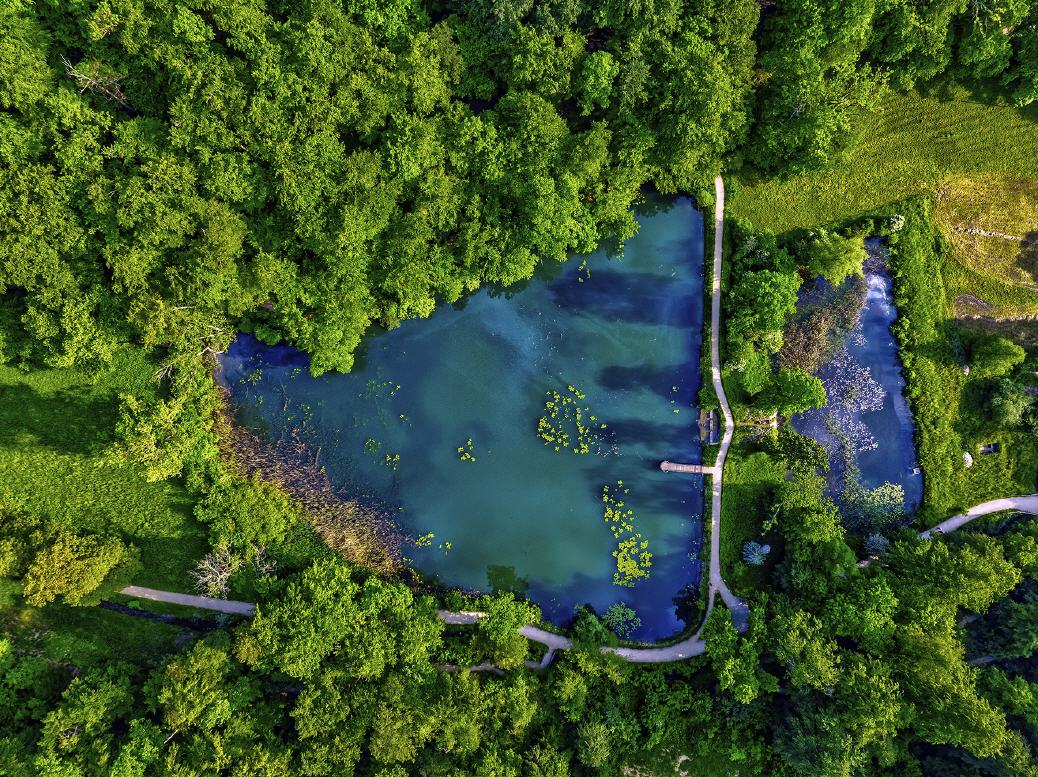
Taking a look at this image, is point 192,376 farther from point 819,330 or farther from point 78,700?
point 819,330

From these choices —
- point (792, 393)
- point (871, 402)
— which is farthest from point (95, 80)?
point (871, 402)

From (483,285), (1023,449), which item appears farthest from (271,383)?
(1023,449)

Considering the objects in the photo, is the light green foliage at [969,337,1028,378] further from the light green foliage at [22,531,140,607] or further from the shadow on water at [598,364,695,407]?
the light green foliage at [22,531,140,607]

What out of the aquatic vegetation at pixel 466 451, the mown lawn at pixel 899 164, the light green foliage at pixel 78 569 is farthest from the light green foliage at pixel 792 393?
the light green foliage at pixel 78 569

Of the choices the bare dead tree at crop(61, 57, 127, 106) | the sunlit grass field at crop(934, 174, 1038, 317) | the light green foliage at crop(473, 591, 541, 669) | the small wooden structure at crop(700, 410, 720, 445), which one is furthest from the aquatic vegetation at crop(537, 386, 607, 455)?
the bare dead tree at crop(61, 57, 127, 106)

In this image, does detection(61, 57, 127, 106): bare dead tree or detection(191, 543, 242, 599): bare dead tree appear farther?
detection(191, 543, 242, 599): bare dead tree

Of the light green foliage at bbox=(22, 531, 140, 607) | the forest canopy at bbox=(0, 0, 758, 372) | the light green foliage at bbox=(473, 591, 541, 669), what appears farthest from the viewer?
the light green foliage at bbox=(473, 591, 541, 669)

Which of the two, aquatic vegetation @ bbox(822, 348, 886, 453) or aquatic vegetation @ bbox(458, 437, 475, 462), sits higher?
aquatic vegetation @ bbox(822, 348, 886, 453)
